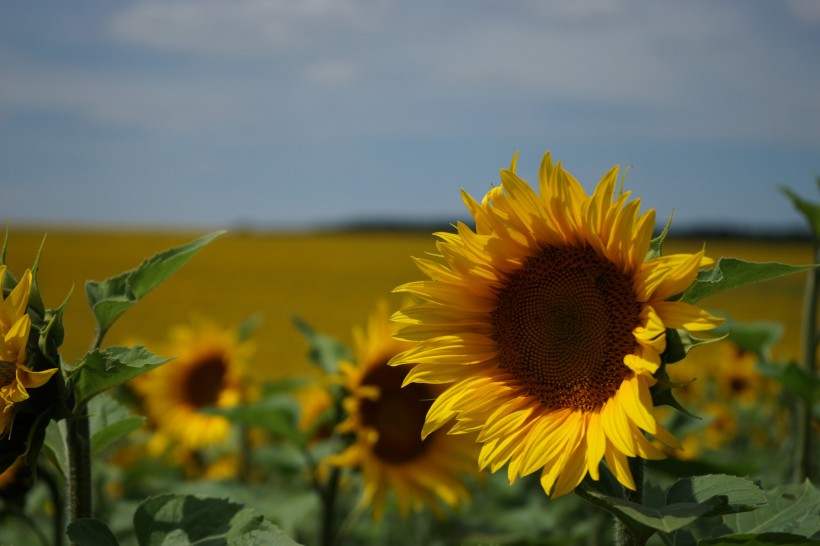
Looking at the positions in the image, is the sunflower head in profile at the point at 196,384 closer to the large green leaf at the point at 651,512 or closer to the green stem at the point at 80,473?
the green stem at the point at 80,473

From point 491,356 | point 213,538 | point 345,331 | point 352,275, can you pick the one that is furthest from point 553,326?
point 352,275

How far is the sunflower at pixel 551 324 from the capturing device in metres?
1.67

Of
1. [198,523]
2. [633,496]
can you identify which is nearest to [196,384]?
[198,523]

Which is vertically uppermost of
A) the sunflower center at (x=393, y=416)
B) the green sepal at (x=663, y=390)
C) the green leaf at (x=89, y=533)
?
the green sepal at (x=663, y=390)

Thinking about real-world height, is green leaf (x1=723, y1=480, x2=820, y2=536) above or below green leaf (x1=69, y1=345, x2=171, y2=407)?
below

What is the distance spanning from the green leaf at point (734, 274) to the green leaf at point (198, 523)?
971 millimetres

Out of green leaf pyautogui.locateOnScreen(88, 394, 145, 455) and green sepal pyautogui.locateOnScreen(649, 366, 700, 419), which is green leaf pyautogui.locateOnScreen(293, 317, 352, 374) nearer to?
green leaf pyautogui.locateOnScreen(88, 394, 145, 455)

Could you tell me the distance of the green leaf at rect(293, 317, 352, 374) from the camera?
348 centimetres

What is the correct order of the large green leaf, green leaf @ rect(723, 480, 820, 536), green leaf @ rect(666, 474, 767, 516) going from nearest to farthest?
the large green leaf → green leaf @ rect(666, 474, 767, 516) → green leaf @ rect(723, 480, 820, 536)

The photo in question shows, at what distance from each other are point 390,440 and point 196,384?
2250 mm

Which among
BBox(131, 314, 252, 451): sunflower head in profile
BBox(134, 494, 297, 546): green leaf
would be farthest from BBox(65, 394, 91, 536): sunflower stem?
BBox(131, 314, 252, 451): sunflower head in profile

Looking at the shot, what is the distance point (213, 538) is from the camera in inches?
68.3

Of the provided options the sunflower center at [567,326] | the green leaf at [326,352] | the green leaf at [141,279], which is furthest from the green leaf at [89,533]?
the green leaf at [326,352]

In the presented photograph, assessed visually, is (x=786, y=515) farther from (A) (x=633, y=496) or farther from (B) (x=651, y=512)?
(B) (x=651, y=512)
